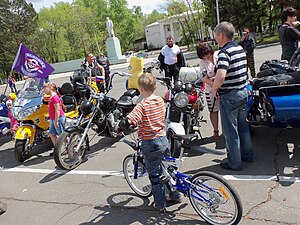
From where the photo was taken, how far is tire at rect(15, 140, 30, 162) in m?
5.85

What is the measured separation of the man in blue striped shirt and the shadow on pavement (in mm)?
1134

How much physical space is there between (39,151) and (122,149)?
1.93 metres

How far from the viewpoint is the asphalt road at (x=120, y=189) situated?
11.3 feet

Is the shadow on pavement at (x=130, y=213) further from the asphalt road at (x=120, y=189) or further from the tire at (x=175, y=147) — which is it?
the tire at (x=175, y=147)

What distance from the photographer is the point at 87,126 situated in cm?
539

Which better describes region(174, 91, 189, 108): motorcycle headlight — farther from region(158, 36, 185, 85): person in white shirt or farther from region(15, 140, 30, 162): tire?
region(158, 36, 185, 85): person in white shirt

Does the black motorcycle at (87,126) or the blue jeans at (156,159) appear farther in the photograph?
the black motorcycle at (87,126)

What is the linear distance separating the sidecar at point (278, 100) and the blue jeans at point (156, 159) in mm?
1799

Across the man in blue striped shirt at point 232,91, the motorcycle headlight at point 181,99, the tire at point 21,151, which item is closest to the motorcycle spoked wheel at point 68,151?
the tire at point 21,151

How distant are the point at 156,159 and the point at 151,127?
1.15ft

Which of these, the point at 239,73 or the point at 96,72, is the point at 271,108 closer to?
the point at 239,73

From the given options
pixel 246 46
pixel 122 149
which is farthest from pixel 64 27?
pixel 122 149

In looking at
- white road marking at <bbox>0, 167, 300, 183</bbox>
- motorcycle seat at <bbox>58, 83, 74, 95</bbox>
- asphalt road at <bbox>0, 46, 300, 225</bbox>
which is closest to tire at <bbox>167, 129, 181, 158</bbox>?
asphalt road at <bbox>0, 46, 300, 225</bbox>

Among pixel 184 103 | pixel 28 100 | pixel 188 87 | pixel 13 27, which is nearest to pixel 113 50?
pixel 13 27
